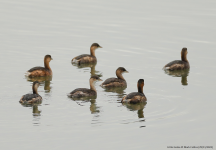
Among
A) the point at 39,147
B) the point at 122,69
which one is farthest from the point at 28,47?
the point at 39,147

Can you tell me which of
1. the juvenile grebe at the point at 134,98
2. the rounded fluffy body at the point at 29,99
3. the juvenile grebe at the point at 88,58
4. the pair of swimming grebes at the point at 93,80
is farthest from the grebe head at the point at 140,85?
the juvenile grebe at the point at 88,58

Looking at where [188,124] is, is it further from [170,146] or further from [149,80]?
[149,80]

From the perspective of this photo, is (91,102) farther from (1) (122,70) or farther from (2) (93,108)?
(1) (122,70)

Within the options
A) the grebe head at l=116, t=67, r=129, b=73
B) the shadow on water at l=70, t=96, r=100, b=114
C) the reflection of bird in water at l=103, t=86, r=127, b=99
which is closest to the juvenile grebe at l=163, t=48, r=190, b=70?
the grebe head at l=116, t=67, r=129, b=73

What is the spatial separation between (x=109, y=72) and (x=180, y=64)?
10.8ft

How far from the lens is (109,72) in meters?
22.3

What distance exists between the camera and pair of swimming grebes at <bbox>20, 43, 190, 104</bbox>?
17594mm

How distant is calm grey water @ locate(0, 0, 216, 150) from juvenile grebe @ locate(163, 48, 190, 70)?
367mm

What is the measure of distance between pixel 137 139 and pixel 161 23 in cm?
1649

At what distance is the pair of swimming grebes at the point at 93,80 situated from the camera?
17.6 m

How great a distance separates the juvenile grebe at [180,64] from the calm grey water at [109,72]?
0.37m

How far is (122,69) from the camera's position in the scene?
2086 cm

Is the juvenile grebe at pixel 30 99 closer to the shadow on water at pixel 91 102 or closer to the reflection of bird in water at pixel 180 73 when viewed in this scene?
the shadow on water at pixel 91 102

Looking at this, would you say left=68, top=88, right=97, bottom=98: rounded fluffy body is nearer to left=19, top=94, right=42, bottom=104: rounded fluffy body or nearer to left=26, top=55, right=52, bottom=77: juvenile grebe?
left=19, top=94, right=42, bottom=104: rounded fluffy body
